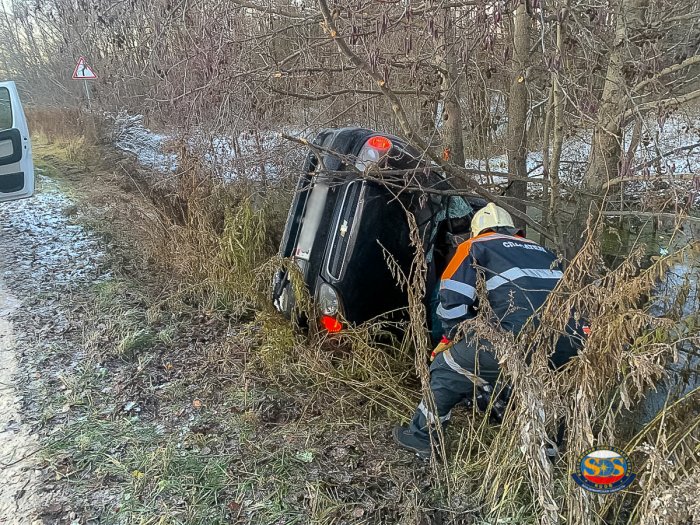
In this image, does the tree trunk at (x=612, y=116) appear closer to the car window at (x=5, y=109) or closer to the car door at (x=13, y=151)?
the car door at (x=13, y=151)

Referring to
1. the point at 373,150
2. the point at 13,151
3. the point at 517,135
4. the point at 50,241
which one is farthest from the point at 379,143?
the point at 13,151

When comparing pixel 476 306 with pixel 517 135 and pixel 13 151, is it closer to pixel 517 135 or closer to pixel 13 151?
pixel 517 135

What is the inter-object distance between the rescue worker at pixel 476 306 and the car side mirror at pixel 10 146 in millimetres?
6323

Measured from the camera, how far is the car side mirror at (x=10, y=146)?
686 cm

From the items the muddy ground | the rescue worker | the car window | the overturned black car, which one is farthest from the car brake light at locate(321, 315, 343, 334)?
the car window

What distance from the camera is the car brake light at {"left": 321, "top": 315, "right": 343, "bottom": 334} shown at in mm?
3782

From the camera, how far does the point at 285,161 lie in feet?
19.2

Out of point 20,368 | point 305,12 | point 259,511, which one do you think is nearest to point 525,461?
point 259,511

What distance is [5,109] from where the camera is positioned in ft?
23.2

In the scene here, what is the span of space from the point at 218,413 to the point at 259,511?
0.90 meters

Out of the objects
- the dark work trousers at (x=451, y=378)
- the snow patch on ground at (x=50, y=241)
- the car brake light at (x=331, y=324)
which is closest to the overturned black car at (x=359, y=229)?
the car brake light at (x=331, y=324)

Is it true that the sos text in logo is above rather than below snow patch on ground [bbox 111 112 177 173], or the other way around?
below

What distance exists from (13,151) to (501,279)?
6.69m

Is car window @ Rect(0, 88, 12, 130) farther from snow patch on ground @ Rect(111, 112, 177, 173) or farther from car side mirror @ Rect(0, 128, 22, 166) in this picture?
snow patch on ground @ Rect(111, 112, 177, 173)
